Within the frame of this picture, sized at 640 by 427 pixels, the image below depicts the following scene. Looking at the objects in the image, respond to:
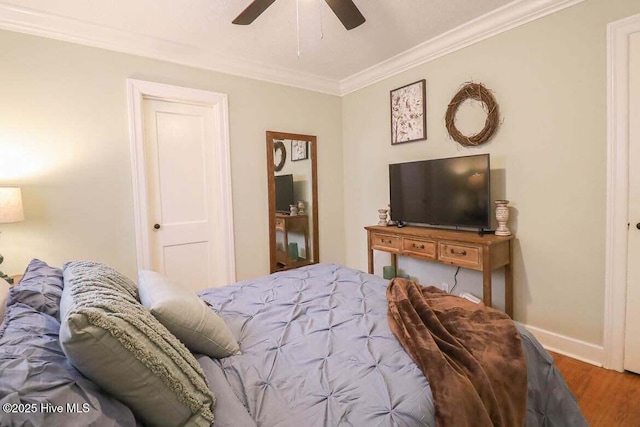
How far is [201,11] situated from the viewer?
7.52ft

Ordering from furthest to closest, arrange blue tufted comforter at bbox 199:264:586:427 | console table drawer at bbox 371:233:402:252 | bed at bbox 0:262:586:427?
console table drawer at bbox 371:233:402:252 → blue tufted comforter at bbox 199:264:586:427 → bed at bbox 0:262:586:427

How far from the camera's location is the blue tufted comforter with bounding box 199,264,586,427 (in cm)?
89

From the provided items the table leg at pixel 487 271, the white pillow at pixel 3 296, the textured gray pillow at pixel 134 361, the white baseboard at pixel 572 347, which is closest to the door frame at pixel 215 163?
the white pillow at pixel 3 296

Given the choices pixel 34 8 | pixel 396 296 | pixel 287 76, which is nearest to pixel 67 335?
→ pixel 396 296

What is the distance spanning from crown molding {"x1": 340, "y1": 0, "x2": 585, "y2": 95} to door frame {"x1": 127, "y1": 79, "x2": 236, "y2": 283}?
1.73 m

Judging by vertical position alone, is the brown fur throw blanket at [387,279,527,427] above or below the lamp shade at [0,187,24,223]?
below

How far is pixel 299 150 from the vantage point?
3.69m

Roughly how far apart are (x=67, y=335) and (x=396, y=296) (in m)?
1.30

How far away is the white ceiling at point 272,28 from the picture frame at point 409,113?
0.81ft

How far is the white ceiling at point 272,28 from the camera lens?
223cm

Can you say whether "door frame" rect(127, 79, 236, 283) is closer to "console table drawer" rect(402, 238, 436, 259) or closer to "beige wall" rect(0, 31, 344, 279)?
"beige wall" rect(0, 31, 344, 279)

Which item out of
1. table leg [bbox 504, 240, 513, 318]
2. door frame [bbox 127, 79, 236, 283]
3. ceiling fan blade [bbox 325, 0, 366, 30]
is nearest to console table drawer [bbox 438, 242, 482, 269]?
table leg [bbox 504, 240, 513, 318]

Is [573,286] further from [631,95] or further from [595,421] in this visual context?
[631,95]

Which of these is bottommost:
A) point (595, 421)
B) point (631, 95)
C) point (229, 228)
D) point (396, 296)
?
point (595, 421)
